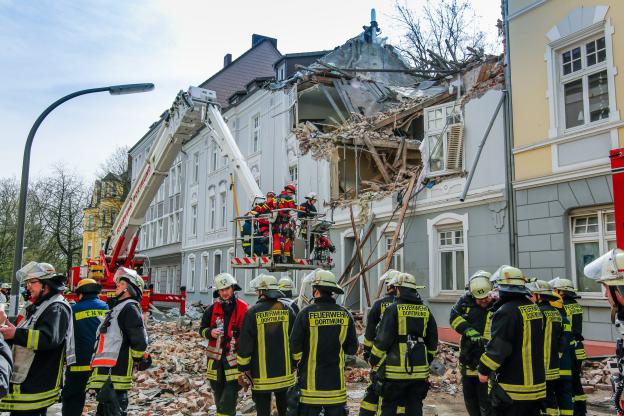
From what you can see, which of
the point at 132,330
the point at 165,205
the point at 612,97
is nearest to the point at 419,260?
the point at 612,97

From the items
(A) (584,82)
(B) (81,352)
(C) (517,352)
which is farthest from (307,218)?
(C) (517,352)

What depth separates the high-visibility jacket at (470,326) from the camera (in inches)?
243

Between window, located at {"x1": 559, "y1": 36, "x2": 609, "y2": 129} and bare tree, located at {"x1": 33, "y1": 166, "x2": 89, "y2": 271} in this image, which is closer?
window, located at {"x1": 559, "y1": 36, "x2": 609, "y2": 129}

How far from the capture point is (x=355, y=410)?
7941 millimetres

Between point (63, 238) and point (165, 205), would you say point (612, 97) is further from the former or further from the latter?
point (63, 238)

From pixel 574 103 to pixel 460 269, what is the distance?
14.7 feet

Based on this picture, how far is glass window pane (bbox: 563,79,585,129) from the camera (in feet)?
34.7

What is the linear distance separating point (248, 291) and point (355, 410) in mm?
14716

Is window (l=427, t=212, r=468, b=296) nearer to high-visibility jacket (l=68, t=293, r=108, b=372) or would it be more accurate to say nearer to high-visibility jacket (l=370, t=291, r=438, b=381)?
high-visibility jacket (l=370, t=291, r=438, b=381)

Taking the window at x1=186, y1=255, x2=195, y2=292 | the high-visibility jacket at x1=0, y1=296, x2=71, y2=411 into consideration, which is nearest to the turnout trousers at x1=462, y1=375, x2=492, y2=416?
the high-visibility jacket at x1=0, y1=296, x2=71, y2=411

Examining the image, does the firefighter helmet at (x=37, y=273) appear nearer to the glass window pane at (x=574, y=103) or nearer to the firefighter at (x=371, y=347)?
the firefighter at (x=371, y=347)

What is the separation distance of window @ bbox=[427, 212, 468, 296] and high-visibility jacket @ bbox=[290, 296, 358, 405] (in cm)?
814

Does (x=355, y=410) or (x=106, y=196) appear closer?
(x=355, y=410)

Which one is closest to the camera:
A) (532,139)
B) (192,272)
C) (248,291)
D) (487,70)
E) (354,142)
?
(532,139)
